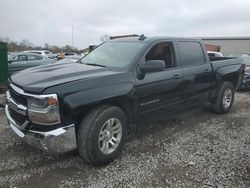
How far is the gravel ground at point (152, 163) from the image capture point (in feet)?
11.3

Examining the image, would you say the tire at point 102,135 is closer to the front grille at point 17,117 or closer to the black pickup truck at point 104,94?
the black pickup truck at point 104,94

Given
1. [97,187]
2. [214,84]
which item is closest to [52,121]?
[97,187]

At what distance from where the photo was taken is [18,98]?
359 centimetres

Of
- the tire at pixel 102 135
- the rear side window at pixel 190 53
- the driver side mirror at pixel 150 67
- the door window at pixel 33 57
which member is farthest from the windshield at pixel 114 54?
the door window at pixel 33 57

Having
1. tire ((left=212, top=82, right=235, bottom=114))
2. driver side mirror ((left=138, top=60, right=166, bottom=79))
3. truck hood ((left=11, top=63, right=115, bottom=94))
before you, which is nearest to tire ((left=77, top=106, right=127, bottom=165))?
truck hood ((left=11, top=63, right=115, bottom=94))

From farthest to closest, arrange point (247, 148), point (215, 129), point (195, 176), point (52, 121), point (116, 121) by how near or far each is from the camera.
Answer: point (215, 129)
point (247, 148)
point (116, 121)
point (195, 176)
point (52, 121)

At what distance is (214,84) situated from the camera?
19.6 feet

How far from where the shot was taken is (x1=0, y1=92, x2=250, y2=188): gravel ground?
3432 millimetres

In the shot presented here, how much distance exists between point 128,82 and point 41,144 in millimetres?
1536

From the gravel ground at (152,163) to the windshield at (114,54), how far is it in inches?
56.7

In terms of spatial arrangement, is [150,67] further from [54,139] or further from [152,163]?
[54,139]

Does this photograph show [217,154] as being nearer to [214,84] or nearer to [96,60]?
[214,84]

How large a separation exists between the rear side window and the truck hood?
1.80 m

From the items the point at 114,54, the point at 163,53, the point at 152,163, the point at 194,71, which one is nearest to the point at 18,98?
the point at 114,54
